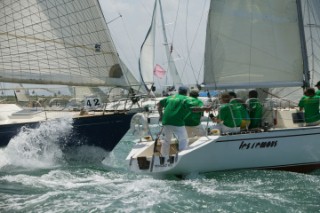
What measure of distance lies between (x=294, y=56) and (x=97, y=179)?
5.38 m

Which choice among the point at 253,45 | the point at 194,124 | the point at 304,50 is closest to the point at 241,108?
the point at 194,124

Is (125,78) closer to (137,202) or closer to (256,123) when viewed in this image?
(256,123)

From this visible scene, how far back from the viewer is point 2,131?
39.1 feet

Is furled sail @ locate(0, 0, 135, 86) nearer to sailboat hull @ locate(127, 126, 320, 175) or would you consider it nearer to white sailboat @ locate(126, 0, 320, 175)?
white sailboat @ locate(126, 0, 320, 175)

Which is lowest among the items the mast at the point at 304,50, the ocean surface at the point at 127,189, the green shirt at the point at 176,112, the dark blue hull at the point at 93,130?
the ocean surface at the point at 127,189

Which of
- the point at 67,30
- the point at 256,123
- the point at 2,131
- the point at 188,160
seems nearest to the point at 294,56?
the point at 256,123

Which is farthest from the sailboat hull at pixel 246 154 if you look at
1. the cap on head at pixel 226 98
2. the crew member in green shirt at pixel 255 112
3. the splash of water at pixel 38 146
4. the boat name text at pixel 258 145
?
the splash of water at pixel 38 146

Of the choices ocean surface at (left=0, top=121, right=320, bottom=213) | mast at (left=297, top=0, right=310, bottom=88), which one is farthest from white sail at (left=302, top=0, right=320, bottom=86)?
ocean surface at (left=0, top=121, right=320, bottom=213)

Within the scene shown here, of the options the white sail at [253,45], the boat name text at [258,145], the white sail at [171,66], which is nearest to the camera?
the boat name text at [258,145]

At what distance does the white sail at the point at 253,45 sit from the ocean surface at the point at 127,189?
2702 mm

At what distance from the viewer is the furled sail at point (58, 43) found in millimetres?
13367

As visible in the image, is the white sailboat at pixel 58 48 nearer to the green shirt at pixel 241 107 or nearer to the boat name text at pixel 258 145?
the green shirt at pixel 241 107

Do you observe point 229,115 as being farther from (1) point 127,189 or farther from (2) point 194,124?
(1) point 127,189

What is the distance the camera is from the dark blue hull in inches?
471
